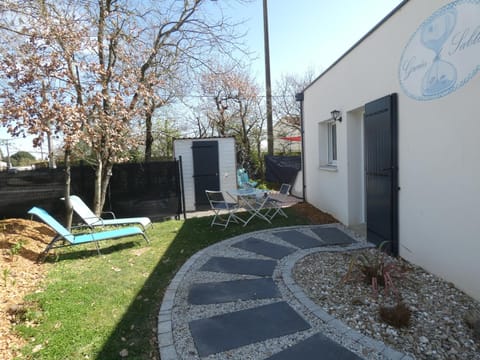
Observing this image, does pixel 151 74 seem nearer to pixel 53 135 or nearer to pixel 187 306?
pixel 53 135

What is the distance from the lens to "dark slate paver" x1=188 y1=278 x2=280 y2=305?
3.09 meters

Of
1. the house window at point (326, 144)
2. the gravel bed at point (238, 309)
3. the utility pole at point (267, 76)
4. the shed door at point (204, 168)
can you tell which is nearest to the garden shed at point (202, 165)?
the shed door at point (204, 168)

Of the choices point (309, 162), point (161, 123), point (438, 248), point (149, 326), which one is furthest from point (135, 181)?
point (161, 123)

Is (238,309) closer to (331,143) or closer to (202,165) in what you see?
(331,143)

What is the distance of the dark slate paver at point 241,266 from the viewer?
379 cm

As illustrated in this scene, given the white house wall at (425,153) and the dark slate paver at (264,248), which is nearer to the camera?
the white house wall at (425,153)

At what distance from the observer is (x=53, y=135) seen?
5.17m

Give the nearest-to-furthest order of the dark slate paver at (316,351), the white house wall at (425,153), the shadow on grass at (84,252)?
the dark slate paver at (316,351)
the white house wall at (425,153)
the shadow on grass at (84,252)

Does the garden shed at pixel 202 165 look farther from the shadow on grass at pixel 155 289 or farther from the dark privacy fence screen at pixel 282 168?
the dark privacy fence screen at pixel 282 168

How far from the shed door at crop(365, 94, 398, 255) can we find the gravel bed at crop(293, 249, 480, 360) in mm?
592

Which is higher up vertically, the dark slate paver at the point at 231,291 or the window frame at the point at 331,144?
the window frame at the point at 331,144

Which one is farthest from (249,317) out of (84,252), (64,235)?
(84,252)

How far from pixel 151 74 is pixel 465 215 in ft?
24.2

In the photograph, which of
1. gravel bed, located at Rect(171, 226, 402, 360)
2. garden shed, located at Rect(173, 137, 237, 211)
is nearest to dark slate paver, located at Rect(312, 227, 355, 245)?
gravel bed, located at Rect(171, 226, 402, 360)
